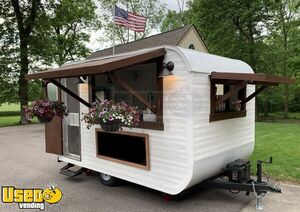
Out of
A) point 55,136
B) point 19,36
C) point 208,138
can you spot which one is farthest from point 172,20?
point 208,138

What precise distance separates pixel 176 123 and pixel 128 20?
4.47 meters

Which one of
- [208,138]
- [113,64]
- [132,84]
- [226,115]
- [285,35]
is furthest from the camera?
[285,35]

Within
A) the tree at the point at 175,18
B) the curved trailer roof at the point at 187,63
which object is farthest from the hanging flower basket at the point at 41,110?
the tree at the point at 175,18

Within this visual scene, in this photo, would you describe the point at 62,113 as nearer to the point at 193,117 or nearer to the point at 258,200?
the point at 193,117

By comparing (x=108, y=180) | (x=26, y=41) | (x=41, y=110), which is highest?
(x=26, y=41)

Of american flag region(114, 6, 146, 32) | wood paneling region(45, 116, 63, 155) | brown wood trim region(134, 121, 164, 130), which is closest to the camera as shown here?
brown wood trim region(134, 121, 164, 130)

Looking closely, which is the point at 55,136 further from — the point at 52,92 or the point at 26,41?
the point at 26,41

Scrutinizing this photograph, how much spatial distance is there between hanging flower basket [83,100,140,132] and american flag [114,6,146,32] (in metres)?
3.57

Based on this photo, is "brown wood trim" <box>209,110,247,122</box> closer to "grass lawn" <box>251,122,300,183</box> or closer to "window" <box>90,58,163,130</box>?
"window" <box>90,58,163,130</box>

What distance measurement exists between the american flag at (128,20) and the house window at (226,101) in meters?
3.58

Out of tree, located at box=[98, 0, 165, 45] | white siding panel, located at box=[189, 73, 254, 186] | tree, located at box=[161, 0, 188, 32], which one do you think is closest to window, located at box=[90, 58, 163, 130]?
white siding panel, located at box=[189, 73, 254, 186]

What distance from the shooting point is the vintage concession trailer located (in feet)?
12.5

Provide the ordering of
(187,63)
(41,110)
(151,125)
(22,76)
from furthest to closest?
1. (22,76)
2. (41,110)
3. (151,125)
4. (187,63)

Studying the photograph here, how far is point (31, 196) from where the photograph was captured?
4.91 metres
